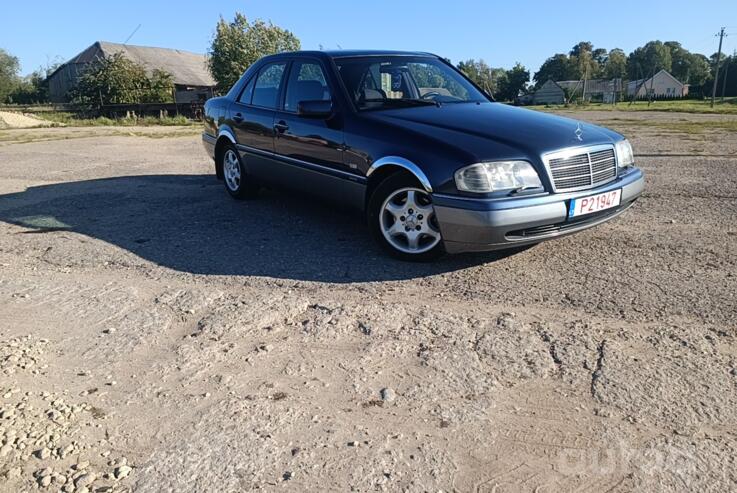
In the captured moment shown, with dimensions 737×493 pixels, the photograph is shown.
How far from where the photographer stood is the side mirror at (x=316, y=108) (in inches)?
188

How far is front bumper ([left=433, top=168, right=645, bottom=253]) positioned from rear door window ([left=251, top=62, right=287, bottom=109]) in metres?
2.61

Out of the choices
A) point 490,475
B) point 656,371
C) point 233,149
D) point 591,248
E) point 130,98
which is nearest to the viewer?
point 490,475

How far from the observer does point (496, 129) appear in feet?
14.1

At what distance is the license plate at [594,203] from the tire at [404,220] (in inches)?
38.3

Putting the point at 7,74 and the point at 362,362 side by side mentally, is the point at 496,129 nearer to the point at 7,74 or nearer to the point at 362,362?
the point at 362,362

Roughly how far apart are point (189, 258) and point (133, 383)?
200 centimetres

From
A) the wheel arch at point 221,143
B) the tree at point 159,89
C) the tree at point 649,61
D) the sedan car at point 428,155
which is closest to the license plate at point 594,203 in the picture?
the sedan car at point 428,155

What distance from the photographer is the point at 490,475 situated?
2.08m

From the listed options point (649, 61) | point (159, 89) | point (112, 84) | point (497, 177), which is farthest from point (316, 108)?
point (649, 61)

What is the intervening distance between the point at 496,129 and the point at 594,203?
90 centimetres

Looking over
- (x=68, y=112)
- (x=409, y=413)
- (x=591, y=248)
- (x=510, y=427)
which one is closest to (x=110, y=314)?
(x=409, y=413)

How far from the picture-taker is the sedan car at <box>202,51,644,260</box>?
388 cm

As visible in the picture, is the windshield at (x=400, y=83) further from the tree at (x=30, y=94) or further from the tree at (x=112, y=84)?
the tree at (x=30, y=94)

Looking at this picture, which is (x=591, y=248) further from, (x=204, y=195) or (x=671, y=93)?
(x=671, y=93)
